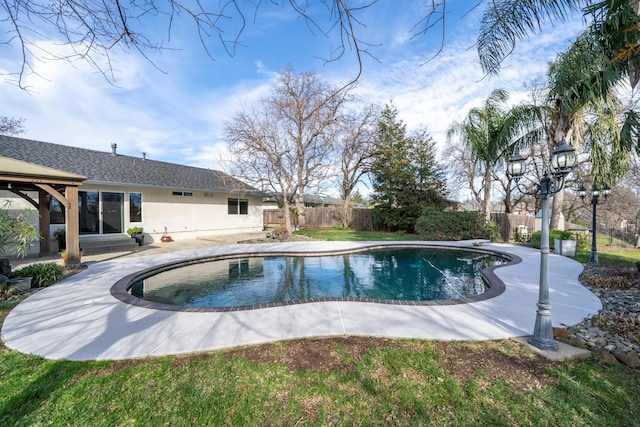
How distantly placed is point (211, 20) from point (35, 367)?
12.4 feet

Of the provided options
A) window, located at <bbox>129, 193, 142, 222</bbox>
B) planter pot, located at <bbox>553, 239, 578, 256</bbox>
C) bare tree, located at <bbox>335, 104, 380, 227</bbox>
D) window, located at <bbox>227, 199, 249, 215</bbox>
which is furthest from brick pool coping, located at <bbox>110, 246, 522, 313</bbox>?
bare tree, located at <bbox>335, 104, 380, 227</bbox>

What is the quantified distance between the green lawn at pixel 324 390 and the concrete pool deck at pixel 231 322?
0.31 meters

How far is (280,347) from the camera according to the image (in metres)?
3.05

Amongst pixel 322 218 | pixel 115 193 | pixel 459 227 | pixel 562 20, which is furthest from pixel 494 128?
pixel 115 193

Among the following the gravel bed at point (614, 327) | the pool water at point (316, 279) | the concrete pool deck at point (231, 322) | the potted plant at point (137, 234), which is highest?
the potted plant at point (137, 234)

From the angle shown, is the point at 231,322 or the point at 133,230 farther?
the point at 133,230

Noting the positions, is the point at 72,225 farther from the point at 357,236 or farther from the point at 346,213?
the point at 346,213

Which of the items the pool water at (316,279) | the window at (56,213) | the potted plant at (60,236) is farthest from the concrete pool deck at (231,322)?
the window at (56,213)

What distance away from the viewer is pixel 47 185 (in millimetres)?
6809

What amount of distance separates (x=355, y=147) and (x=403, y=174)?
422 centimetres

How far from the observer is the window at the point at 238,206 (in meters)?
16.0

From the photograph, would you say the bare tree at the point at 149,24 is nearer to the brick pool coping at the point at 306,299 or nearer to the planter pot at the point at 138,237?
the brick pool coping at the point at 306,299

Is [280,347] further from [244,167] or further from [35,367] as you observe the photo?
[244,167]

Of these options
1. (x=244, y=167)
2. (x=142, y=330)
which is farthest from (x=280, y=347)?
(x=244, y=167)
